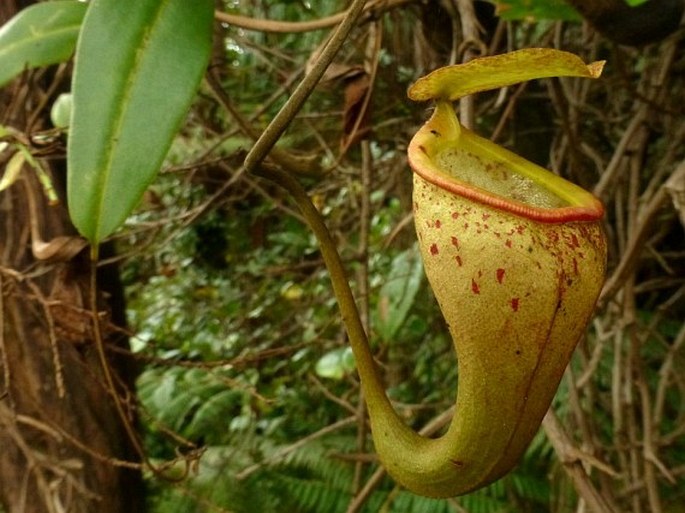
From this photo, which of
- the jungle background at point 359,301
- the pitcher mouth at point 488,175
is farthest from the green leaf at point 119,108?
the jungle background at point 359,301

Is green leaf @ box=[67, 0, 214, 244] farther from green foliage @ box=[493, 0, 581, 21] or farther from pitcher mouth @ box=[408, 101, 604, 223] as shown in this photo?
green foliage @ box=[493, 0, 581, 21]

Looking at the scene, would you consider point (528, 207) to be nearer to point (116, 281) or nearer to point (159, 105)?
point (159, 105)

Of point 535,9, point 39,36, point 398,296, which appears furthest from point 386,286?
point 39,36

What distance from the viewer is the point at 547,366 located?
1.45 ft

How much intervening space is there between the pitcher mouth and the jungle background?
0.20 meters

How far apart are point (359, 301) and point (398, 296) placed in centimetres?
10

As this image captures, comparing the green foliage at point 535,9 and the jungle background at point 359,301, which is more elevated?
the green foliage at point 535,9

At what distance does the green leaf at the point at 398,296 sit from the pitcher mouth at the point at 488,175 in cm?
68

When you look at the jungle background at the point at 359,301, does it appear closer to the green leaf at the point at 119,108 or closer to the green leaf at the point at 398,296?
the green leaf at the point at 398,296

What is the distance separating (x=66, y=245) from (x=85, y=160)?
1.12 ft

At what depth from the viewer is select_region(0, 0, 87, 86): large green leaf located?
28.5 inches

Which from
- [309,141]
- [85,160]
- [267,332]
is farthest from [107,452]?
[309,141]

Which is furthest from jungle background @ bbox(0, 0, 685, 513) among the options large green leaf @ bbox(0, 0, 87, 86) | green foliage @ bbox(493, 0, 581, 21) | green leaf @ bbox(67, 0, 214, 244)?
green leaf @ bbox(67, 0, 214, 244)

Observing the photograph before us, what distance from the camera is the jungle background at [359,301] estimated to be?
91 centimetres
